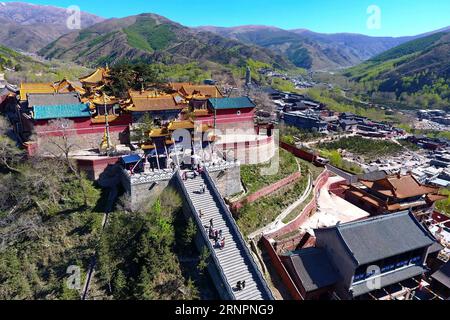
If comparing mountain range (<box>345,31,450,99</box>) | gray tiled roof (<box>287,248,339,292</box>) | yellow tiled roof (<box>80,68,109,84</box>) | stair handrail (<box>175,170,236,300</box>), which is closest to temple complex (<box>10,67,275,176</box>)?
stair handrail (<box>175,170,236,300</box>)

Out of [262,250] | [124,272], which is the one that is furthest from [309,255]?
[124,272]

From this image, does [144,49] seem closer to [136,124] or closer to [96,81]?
[96,81]

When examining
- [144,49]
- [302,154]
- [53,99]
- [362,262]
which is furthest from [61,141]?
[144,49]

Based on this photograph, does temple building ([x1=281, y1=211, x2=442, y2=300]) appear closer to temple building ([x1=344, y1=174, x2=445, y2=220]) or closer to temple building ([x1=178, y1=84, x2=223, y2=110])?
temple building ([x1=344, y1=174, x2=445, y2=220])

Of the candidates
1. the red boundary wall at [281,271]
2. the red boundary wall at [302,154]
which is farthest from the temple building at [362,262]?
the red boundary wall at [302,154]

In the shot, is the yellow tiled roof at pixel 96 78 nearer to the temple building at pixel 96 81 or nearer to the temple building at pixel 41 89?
the temple building at pixel 96 81

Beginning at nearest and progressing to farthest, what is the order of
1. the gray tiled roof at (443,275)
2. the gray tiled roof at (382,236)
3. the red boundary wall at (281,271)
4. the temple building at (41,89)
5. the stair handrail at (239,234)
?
1. the stair handrail at (239,234)
2. the red boundary wall at (281,271)
3. the gray tiled roof at (382,236)
4. the gray tiled roof at (443,275)
5. the temple building at (41,89)
